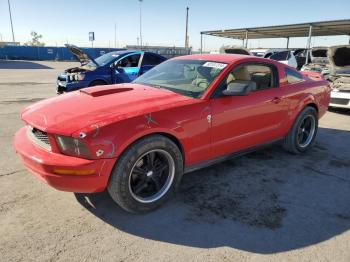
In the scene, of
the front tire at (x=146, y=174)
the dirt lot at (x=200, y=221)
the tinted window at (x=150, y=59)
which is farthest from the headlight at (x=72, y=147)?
the tinted window at (x=150, y=59)

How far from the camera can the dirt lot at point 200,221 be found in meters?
2.58

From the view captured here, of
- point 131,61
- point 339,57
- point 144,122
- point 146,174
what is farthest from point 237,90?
point 339,57

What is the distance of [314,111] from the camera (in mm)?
5180

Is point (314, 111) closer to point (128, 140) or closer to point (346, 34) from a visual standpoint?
point (128, 140)

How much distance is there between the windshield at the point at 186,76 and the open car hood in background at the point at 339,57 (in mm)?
7014

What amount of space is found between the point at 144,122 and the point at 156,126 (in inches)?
5.3

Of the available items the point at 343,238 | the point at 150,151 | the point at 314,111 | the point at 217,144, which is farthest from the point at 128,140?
the point at 314,111

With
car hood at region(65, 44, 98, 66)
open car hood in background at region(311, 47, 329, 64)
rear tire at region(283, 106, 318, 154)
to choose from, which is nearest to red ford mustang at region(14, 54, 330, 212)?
rear tire at region(283, 106, 318, 154)

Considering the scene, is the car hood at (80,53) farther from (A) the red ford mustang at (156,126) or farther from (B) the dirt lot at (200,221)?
(B) the dirt lot at (200,221)

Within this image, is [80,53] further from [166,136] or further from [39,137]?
[166,136]

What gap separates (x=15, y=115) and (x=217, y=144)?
543cm

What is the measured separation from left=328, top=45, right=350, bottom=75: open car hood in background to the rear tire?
517cm

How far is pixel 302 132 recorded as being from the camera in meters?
5.12

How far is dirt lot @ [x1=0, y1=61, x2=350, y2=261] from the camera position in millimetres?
2584
